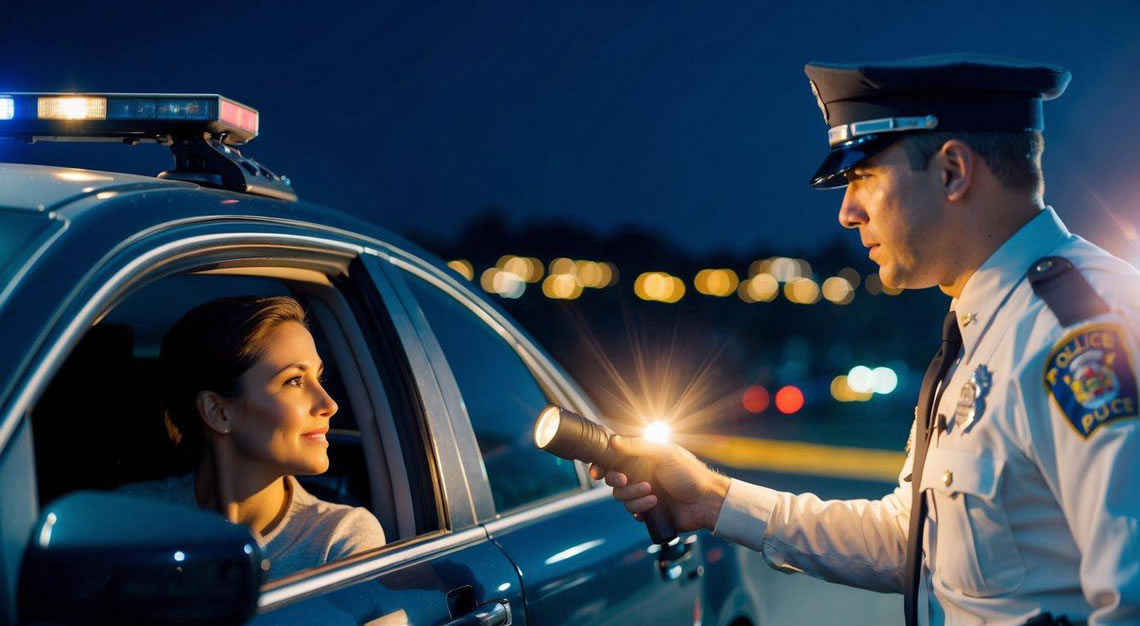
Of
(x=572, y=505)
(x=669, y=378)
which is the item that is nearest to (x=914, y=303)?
(x=669, y=378)

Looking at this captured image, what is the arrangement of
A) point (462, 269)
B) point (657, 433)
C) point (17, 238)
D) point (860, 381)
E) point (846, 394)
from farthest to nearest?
point (860, 381) → point (846, 394) → point (462, 269) → point (657, 433) → point (17, 238)

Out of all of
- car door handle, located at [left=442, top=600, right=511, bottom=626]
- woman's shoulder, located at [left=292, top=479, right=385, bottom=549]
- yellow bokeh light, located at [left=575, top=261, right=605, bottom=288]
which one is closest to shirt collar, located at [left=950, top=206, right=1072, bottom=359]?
car door handle, located at [left=442, top=600, right=511, bottom=626]

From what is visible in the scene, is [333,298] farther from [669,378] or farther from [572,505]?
[669,378]

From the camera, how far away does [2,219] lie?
1624 millimetres

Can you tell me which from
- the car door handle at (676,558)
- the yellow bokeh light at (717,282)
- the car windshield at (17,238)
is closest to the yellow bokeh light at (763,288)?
the yellow bokeh light at (717,282)

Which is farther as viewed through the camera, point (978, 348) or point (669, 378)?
point (669, 378)

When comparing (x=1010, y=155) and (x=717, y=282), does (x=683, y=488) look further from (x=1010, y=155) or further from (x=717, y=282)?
(x=717, y=282)

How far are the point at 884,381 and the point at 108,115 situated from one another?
76.5 feet

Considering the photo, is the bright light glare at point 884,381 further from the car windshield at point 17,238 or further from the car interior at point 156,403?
the car windshield at point 17,238

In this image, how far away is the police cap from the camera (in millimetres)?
2111

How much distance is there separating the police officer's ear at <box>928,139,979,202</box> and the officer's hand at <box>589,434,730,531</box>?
0.83 metres

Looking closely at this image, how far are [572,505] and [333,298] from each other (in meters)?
0.83

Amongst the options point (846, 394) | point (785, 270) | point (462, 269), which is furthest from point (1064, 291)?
point (785, 270)

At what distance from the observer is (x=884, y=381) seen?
24.2 metres
